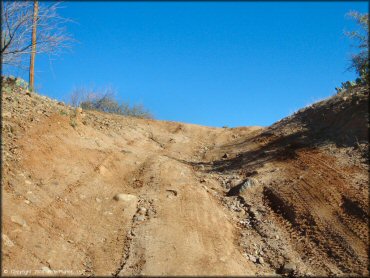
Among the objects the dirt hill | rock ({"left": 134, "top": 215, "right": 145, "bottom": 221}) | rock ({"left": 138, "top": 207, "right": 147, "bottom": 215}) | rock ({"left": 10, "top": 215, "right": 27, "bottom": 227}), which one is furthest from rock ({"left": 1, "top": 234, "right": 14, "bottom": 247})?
rock ({"left": 138, "top": 207, "right": 147, "bottom": 215})

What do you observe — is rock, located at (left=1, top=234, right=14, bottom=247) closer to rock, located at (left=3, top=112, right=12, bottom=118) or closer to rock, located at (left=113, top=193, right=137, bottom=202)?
rock, located at (left=113, top=193, right=137, bottom=202)

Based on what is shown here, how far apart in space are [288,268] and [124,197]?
3917 millimetres

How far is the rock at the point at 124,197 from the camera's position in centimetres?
917

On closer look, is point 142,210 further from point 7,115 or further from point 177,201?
point 7,115

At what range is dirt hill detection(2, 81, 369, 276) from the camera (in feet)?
23.3

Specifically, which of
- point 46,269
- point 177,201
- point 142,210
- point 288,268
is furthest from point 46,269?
point 288,268

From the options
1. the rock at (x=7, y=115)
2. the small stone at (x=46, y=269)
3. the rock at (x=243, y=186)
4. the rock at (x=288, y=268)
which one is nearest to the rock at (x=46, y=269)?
the small stone at (x=46, y=269)

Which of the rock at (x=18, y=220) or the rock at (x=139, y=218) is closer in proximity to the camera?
the rock at (x=18, y=220)

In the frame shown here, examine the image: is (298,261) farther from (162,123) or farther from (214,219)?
(162,123)

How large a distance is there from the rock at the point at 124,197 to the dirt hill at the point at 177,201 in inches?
0.9

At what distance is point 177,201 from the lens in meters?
9.23

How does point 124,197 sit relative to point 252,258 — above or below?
above

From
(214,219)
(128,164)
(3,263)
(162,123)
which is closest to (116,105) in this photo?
(162,123)

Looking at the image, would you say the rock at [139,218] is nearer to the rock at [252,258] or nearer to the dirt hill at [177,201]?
the dirt hill at [177,201]
